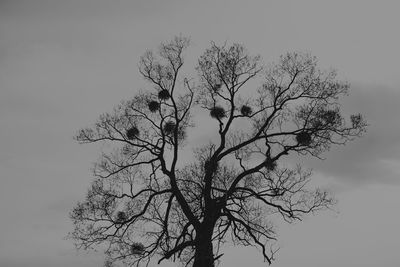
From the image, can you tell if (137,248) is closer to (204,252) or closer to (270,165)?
(204,252)

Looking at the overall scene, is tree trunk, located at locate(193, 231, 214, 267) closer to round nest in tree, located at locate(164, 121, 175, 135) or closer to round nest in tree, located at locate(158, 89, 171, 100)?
round nest in tree, located at locate(164, 121, 175, 135)

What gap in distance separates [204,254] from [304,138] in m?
5.01

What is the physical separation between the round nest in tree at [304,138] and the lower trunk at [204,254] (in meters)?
4.43

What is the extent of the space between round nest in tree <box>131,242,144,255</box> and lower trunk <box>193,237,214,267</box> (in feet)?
6.19

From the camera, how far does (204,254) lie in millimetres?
21297

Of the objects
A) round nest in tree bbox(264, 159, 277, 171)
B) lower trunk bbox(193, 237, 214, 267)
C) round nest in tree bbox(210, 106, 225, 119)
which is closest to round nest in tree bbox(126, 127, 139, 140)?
round nest in tree bbox(210, 106, 225, 119)

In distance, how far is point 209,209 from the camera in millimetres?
21797

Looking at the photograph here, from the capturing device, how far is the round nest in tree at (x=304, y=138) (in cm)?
2166

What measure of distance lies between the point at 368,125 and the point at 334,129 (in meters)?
1.10

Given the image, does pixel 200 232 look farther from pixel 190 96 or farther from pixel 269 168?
pixel 190 96

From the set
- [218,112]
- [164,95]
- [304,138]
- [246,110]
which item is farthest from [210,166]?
[304,138]

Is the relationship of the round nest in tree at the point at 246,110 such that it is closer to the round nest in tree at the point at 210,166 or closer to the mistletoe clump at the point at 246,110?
the mistletoe clump at the point at 246,110

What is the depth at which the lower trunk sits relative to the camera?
69.3 ft

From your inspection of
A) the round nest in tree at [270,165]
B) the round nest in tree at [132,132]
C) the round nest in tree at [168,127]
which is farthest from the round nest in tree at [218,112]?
the round nest in tree at [132,132]
